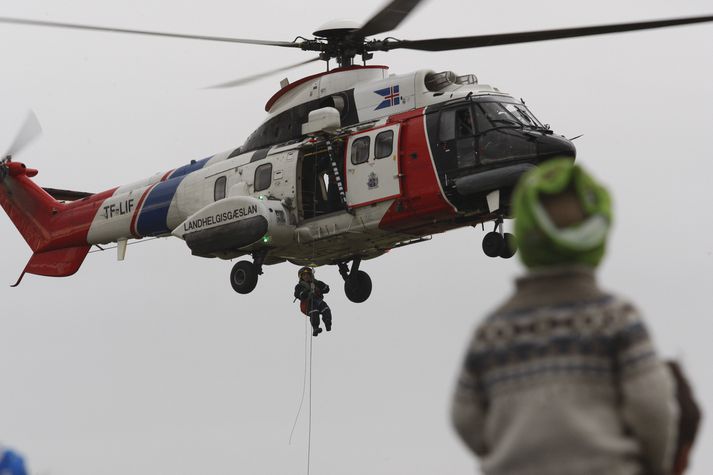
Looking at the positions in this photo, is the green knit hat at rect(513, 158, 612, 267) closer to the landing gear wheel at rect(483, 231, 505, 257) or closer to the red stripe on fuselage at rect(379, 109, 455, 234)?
the red stripe on fuselage at rect(379, 109, 455, 234)

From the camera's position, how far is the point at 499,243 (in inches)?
639

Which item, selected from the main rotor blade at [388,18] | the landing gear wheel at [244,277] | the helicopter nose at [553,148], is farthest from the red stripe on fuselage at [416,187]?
the landing gear wheel at [244,277]

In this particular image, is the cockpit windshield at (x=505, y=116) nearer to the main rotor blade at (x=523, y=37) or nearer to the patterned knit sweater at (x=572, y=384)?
the main rotor blade at (x=523, y=37)

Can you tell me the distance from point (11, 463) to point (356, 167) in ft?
42.3

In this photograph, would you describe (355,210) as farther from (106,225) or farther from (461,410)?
(461,410)

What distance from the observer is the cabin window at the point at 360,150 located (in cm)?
1662

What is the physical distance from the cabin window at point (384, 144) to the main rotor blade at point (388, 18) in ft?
4.61

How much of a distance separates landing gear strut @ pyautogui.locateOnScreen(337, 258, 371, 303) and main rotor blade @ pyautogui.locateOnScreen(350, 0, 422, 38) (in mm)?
3725

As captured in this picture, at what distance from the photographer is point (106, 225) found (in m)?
20.3

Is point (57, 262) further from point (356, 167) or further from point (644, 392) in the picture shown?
point (644, 392)

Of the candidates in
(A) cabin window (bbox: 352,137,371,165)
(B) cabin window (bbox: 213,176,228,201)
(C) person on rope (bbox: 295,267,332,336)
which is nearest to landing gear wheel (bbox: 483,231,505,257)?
(A) cabin window (bbox: 352,137,371,165)

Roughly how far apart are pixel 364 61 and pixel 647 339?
1492 centimetres

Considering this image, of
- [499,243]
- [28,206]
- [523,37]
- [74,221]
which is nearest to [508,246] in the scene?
[499,243]

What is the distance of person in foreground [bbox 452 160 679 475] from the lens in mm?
3230
